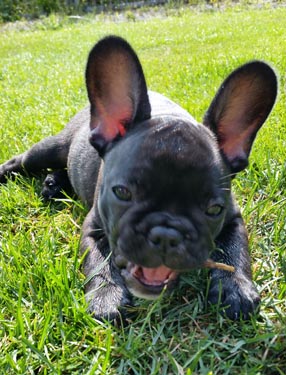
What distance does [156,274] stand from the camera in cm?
264

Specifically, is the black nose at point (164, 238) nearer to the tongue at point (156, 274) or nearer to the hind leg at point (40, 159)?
the tongue at point (156, 274)

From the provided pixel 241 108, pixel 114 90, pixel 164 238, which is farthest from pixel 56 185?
pixel 164 238

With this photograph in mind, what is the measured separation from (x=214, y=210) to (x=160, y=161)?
0.43m

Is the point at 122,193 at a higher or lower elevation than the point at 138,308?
higher

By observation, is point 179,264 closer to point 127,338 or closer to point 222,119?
point 127,338

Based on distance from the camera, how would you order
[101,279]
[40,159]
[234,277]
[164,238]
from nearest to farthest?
[164,238]
[234,277]
[101,279]
[40,159]

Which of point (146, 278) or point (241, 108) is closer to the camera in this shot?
point (146, 278)

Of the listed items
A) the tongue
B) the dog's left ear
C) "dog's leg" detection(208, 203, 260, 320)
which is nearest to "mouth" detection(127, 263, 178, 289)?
the tongue

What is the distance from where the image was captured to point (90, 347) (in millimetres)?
2352

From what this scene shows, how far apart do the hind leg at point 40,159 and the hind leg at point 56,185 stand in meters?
0.10

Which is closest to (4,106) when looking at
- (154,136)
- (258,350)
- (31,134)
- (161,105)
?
(31,134)

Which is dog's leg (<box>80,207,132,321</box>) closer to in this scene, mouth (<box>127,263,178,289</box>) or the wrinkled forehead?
mouth (<box>127,263,178,289</box>)

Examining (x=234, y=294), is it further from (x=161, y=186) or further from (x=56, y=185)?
(x=56, y=185)

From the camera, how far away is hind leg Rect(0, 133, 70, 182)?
4426 mm
